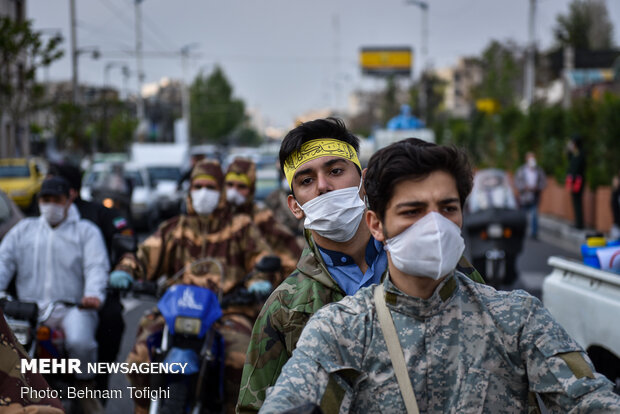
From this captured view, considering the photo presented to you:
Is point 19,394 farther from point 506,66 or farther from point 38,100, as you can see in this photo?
point 506,66

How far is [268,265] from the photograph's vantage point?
5047 mm

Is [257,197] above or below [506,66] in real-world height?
below

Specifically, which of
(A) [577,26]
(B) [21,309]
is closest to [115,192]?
(B) [21,309]

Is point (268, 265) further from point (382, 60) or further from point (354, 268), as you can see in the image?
point (382, 60)

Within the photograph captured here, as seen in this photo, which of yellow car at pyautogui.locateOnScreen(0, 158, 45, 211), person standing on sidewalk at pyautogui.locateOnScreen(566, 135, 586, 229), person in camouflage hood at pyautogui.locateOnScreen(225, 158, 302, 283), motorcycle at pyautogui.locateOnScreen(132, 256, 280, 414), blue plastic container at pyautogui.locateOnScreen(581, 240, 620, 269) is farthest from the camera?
yellow car at pyautogui.locateOnScreen(0, 158, 45, 211)

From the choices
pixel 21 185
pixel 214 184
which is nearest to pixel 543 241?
pixel 214 184

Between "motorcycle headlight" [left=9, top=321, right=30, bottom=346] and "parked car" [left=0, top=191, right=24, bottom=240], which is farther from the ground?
"parked car" [left=0, top=191, right=24, bottom=240]

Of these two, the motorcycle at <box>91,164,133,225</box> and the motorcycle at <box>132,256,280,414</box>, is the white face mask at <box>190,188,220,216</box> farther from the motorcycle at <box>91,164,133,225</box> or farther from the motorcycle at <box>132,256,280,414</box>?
the motorcycle at <box>91,164,133,225</box>

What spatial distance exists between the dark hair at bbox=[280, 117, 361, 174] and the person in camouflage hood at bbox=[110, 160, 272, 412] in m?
2.05

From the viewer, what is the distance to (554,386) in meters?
2.17

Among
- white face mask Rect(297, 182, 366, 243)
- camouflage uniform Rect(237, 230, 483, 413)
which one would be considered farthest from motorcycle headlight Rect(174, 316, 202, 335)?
camouflage uniform Rect(237, 230, 483, 413)

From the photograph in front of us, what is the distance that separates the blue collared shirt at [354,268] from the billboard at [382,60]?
86753 mm

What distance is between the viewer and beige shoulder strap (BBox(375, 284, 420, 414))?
86.7 inches

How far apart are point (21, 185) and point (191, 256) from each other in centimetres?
2199
